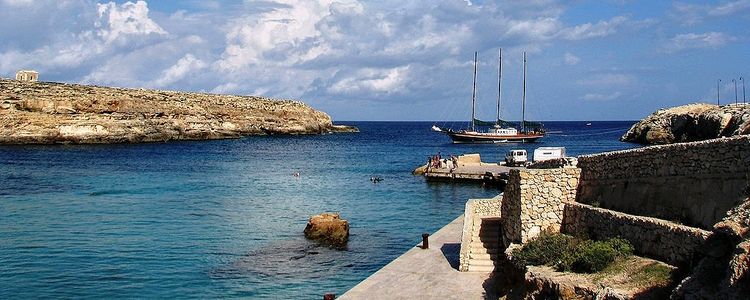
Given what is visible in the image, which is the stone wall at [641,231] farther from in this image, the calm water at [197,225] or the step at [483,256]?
the calm water at [197,225]

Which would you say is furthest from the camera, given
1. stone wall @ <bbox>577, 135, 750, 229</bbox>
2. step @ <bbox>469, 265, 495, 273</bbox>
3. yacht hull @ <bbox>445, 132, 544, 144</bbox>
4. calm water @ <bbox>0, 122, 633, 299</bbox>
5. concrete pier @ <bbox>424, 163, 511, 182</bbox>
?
yacht hull @ <bbox>445, 132, 544, 144</bbox>

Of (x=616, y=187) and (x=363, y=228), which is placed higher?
(x=616, y=187)

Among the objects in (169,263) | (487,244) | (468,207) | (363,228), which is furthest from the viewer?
(363,228)

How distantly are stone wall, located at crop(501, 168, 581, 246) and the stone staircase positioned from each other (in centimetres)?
182

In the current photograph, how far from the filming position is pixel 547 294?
46.4 ft

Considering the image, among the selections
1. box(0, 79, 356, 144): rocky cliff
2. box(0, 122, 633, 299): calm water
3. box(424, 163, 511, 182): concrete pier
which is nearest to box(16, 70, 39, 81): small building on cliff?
box(0, 79, 356, 144): rocky cliff

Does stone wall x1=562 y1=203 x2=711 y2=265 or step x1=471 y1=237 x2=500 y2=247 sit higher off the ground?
stone wall x1=562 y1=203 x2=711 y2=265

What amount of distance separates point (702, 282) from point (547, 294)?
4.13 m

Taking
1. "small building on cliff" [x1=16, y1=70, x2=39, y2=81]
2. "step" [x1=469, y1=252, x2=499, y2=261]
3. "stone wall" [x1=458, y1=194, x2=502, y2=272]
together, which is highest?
"small building on cliff" [x1=16, y1=70, x2=39, y2=81]

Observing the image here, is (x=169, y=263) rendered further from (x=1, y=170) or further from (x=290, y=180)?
(x=1, y=170)

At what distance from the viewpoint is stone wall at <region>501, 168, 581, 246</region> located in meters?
18.0

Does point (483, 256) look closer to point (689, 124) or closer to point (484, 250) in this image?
point (484, 250)

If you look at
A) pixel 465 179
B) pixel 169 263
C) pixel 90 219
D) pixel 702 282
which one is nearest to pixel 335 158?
pixel 465 179

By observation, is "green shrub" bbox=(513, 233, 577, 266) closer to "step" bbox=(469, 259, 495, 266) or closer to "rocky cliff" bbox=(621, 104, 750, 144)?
"step" bbox=(469, 259, 495, 266)
